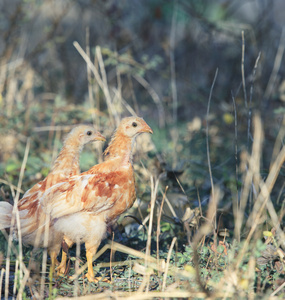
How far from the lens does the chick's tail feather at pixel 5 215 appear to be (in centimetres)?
272

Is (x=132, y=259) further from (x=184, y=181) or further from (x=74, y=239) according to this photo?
(x=184, y=181)

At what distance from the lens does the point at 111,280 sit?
268cm

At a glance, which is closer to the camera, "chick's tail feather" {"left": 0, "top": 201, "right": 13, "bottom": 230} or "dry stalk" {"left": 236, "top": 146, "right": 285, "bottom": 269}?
"dry stalk" {"left": 236, "top": 146, "right": 285, "bottom": 269}

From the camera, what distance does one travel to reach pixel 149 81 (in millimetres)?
6039

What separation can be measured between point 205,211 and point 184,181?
561 mm

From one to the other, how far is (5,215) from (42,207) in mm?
226

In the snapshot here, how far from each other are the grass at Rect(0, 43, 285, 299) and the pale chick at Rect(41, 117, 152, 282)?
0.13 m

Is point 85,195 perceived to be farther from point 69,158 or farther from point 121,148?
point 69,158

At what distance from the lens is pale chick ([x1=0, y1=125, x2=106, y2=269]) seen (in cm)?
278

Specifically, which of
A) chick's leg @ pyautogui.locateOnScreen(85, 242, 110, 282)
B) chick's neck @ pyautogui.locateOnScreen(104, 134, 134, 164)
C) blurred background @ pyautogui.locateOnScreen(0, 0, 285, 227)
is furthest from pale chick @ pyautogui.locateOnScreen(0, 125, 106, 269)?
blurred background @ pyautogui.locateOnScreen(0, 0, 285, 227)

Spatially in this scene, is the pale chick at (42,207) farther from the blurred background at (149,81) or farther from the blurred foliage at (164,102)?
the blurred background at (149,81)

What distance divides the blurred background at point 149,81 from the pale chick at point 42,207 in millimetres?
498

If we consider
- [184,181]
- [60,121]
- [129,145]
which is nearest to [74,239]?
[129,145]

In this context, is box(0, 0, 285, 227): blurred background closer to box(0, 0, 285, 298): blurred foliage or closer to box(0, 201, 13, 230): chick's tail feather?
box(0, 0, 285, 298): blurred foliage
